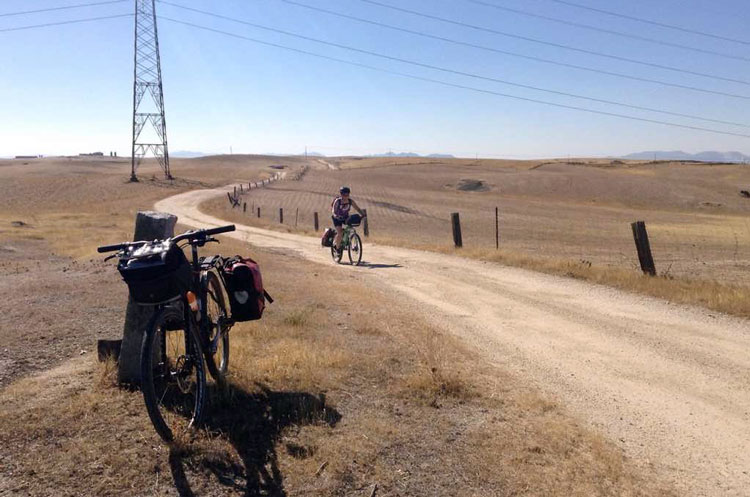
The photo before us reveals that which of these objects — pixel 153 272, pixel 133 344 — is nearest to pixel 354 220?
pixel 133 344

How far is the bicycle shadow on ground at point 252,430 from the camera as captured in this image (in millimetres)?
3693

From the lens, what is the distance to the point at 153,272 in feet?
12.7

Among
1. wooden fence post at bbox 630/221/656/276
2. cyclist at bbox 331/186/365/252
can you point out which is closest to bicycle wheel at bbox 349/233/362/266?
cyclist at bbox 331/186/365/252

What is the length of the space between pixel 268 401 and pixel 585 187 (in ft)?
256

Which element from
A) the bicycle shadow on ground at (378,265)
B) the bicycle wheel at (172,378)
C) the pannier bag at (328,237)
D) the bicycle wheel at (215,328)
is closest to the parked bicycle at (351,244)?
the bicycle shadow on ground at (378,265)

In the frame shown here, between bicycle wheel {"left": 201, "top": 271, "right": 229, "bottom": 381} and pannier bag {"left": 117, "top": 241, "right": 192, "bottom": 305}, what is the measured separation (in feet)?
2.16

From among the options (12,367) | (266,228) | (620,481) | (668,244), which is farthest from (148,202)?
(620,481)

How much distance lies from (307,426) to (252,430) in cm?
42

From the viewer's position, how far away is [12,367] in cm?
556

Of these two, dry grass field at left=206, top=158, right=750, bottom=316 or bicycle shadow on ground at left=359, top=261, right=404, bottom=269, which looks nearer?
dry grass field at left=206, top=158, right=750, bottom=316

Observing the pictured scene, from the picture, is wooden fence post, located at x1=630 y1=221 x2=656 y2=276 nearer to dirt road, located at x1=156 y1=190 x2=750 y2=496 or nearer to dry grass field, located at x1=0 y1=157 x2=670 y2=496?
dirt road, located at x1=156 y1=190 x2=750 y2=496

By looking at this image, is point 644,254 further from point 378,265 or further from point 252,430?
point 252,430

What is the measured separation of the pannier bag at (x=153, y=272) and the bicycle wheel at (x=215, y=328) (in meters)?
0.66

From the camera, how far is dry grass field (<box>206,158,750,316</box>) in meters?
14.4
